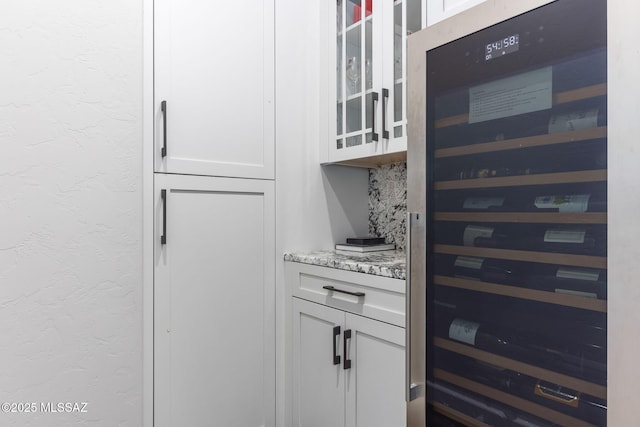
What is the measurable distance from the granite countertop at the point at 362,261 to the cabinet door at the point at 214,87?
406mm

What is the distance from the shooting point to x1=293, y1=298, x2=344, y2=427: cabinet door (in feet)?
5.08

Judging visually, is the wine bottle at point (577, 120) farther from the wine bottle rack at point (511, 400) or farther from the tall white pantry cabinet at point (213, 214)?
the tall white pantry cabinet at point (213, 214)

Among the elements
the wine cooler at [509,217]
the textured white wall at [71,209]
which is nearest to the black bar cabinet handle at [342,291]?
the wine cooler at [509,217]

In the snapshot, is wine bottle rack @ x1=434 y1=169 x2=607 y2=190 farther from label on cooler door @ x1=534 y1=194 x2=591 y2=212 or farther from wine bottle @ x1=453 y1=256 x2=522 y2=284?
wine bottle @ x1=453 y1=256 x2=522 y2=284

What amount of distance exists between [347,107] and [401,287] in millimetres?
885

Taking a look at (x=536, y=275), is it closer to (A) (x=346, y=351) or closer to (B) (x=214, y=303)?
(A) (x=346, y=351)

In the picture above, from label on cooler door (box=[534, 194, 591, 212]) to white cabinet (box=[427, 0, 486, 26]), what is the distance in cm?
83

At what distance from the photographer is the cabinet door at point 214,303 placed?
1.47 meters

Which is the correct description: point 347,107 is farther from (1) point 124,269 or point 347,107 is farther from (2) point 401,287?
(1) point 124,269

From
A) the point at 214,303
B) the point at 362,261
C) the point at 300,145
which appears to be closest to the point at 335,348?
the point at 362,261

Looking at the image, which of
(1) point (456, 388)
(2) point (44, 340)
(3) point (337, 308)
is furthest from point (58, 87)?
(1) point (456, 388)

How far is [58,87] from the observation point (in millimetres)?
1270

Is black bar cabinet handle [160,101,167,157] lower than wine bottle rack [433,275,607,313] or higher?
higher

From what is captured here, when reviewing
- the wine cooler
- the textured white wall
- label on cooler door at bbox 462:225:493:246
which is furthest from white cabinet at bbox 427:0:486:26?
the textured white wall
